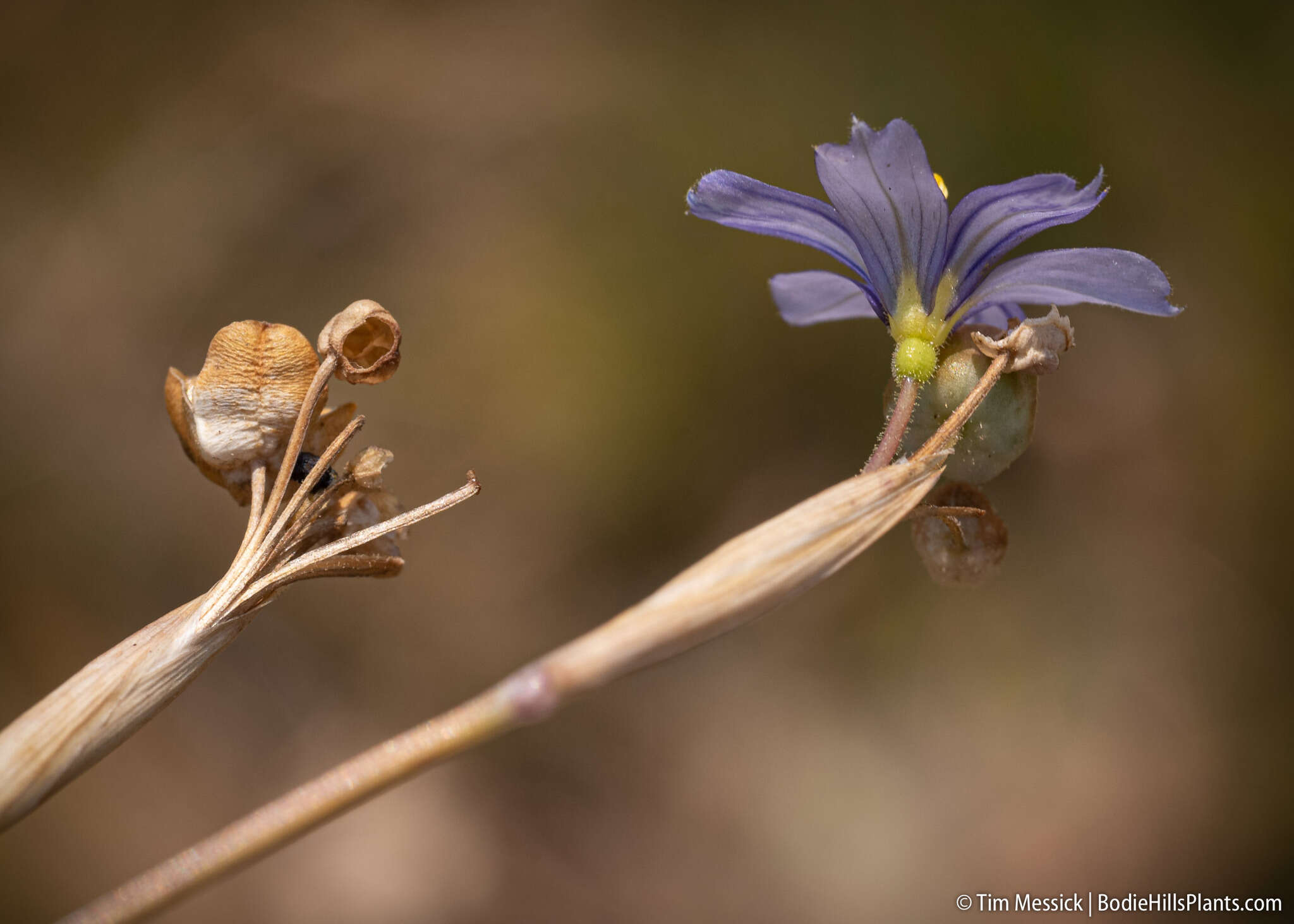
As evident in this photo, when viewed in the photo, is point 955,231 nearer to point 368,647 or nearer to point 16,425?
point 368,647

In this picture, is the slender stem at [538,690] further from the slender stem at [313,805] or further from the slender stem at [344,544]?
the slender stem at [344,544]

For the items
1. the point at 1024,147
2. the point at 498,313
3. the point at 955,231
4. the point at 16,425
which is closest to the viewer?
the point at 955,231

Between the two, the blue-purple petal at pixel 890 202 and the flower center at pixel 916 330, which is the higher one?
the blue-purple petal at pixel 890 202

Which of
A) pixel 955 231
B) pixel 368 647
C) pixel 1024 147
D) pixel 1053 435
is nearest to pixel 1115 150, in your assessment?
pixel 1024 147

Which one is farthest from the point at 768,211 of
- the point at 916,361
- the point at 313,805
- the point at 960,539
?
the point at 313,805

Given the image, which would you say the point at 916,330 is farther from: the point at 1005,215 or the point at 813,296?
the point at 813,296

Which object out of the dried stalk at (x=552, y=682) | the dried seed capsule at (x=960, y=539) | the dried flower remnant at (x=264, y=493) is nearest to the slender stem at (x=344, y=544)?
the dried flower remnant at (x=264, y=493)
